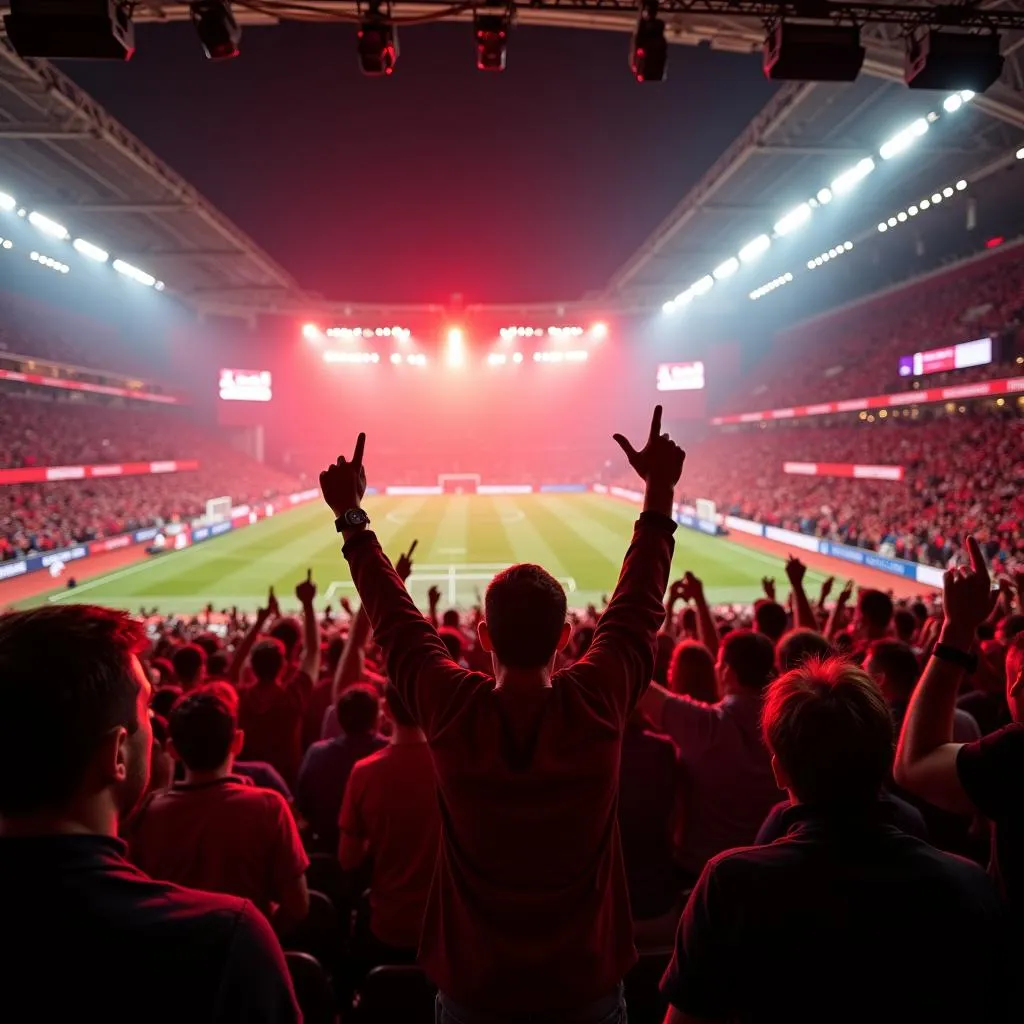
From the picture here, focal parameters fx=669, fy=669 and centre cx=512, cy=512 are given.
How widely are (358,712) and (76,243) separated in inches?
1675

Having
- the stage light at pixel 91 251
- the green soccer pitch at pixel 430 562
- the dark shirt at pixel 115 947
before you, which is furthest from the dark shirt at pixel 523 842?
the stage light at pixel 91 251

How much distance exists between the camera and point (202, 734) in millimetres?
2971

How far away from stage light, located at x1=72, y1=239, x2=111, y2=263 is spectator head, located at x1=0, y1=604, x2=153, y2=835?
145ft

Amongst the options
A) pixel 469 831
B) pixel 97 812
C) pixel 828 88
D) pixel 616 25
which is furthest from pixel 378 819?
pixel 828 88

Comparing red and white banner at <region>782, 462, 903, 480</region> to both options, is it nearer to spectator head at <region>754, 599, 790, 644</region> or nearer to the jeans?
spectator head at <region>754, 599, 790, 644</region>

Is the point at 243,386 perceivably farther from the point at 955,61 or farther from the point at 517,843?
the point at 517,843

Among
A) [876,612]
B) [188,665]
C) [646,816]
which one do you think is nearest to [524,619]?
[646,816]

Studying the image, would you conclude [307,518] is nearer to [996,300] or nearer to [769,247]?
[769,247]

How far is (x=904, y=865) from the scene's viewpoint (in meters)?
1.63

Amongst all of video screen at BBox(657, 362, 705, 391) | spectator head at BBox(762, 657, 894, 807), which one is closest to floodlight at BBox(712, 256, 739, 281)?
video screen at BBox(657, 362, 705, 391)

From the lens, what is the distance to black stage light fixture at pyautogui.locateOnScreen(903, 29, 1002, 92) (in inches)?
353

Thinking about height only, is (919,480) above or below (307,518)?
above

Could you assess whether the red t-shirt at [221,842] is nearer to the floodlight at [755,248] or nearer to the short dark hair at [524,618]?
the short dark hair at [524,618]

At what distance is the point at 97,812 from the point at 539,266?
49.7 metres
